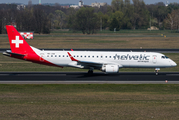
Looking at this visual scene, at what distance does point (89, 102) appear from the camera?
22500 millimetres

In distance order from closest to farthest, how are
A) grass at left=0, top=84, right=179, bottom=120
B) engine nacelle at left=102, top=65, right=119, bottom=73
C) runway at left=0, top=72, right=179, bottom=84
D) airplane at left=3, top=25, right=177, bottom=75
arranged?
grass at left=0, top=84, right=179, bottom=120 < runway at left=0, top=72, right=179, bottom=84 < engine nacelle at left=102, top=65, right=119, bottom=73 < airplane at left=3, top=25, right=177, bottom=75

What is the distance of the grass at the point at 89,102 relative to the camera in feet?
61.5

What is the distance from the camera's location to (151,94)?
2584 cm

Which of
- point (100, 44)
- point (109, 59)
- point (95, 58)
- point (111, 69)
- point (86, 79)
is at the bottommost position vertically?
point (86, 79)

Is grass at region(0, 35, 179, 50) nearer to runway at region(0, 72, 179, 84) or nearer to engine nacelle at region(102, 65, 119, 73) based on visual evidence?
runway at region(0, 72, 179, 84)

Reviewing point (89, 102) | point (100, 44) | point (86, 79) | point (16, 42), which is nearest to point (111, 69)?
point (86, 79)

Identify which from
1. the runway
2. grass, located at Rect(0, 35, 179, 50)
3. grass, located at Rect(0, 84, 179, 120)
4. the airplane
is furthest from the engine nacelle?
grass, located at Rect(0, 35, 179, 50)

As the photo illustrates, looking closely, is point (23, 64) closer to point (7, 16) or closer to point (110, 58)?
point (110, 58)

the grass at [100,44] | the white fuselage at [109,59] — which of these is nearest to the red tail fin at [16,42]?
the white fuselage at [109,59]

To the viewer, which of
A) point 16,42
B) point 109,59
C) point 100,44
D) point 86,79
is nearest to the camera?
point 86,79

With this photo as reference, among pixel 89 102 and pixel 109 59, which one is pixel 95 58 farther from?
pixel 89 102

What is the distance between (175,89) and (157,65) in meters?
10.1

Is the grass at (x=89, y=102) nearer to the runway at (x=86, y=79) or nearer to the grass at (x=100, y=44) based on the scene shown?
the runway at (x=86, y=79)

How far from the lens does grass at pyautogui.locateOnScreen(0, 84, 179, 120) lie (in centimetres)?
1873
